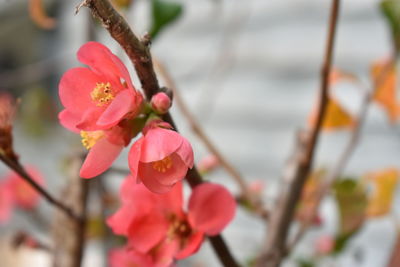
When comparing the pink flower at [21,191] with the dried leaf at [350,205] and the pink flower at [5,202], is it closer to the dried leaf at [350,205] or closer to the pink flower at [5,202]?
the pink flower at [5,202]

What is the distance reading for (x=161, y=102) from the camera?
0.18 metres

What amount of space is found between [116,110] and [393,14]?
13.0 inches

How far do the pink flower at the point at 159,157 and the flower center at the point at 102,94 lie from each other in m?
0.02

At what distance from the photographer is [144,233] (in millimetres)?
229

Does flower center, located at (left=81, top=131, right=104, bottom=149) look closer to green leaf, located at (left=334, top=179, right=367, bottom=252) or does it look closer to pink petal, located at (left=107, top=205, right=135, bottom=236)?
pink petal, located at (left=107, top=205, right=135, bottom=236)

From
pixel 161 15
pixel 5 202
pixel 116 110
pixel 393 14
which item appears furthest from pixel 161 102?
pixel 5 202

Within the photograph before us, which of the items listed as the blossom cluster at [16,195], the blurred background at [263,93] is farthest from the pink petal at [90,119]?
the blurred background at [263,93]

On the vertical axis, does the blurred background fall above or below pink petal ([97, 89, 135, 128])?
below

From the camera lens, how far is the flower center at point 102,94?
19 cm

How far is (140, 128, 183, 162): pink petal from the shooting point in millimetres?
165

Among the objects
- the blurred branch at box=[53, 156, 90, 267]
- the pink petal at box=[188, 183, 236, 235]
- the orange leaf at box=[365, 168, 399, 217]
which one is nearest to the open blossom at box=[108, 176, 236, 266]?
the pink petal at box=[188, 183, 236, 235]

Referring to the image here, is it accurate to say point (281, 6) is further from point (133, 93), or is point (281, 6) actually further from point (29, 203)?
point (133, 93)

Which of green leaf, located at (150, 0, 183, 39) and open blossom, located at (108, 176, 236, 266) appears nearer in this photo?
open blossom, located at (108, 176, 236, 266)

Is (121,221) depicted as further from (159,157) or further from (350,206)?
(350,206)
